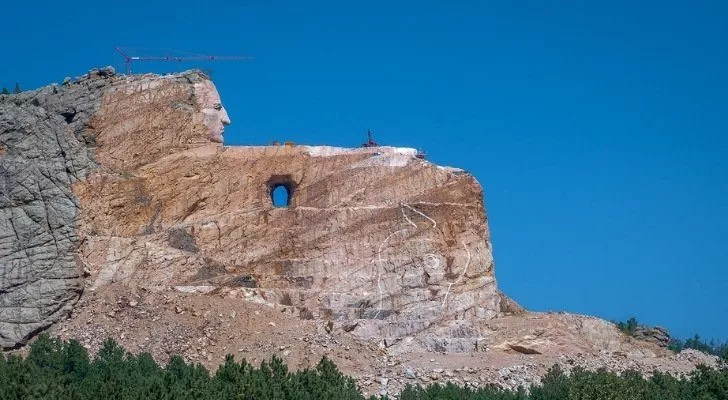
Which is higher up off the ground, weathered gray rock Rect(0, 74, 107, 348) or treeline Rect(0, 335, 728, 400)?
weathered gray rock Rect(0, 74, 107, 348)


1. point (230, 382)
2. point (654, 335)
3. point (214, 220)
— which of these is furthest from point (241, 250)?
point (654, 335)

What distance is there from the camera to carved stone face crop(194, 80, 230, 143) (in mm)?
58094

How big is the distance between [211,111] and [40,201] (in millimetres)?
8054

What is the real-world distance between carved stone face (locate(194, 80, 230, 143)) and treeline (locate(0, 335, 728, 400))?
10.9m

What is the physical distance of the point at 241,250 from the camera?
56.1 metres

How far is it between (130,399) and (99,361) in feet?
29.9

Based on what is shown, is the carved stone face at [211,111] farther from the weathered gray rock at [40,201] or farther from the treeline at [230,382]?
the treeline at [230,382]

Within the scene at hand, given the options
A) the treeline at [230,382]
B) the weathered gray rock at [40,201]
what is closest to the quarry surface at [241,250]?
the weathered gray rock at [40,201]

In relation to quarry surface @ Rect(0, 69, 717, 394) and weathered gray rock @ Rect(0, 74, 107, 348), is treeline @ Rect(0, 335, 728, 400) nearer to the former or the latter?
quarry surface @ Rect(0, 69, 717, 394)

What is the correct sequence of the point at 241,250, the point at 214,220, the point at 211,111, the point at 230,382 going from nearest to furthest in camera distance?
the point at 230,382, the point at 241,250, the point at 214,220, the point at 211,111

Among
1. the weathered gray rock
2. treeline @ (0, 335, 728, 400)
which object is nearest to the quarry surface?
the weathered gray rock

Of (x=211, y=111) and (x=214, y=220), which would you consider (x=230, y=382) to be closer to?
(x=214, y=220)

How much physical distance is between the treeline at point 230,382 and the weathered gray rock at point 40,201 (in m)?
2.35

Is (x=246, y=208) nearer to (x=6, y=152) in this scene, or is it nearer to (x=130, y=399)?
(x=6, y=152)
